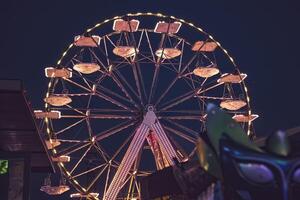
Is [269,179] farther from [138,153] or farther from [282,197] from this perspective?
[138,153]

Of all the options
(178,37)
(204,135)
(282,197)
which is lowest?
(282,197)

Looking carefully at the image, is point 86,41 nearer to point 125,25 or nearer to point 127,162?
point 125,25

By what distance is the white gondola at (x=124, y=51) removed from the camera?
24.8m

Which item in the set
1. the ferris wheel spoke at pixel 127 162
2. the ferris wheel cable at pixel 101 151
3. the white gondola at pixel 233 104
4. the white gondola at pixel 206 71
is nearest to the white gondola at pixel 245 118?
the white gondola at pixel 233 104

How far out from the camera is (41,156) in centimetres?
1967

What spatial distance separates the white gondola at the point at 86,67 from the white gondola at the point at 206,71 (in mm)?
3968

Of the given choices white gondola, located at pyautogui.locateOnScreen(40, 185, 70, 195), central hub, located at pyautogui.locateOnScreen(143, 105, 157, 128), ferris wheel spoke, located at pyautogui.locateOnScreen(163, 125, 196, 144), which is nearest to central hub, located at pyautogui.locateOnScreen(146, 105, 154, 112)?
central hub, located at pyautogui.locateOnScreen(143, 105, 157, 128)

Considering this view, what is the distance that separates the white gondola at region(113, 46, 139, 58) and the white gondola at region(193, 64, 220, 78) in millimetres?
2595

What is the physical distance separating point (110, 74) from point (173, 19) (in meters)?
3.33

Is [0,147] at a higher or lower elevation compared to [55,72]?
lower

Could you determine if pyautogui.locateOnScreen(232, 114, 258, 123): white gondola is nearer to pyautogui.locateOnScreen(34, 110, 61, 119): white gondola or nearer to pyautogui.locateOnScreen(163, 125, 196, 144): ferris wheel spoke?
pyautogui.locateOnScreen(163, 125, 196, 144): ferris wheel spoke

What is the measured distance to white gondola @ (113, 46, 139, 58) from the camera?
2475cm

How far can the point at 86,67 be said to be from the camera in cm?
2444

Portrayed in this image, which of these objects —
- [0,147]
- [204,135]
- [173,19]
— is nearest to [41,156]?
[0,147]
